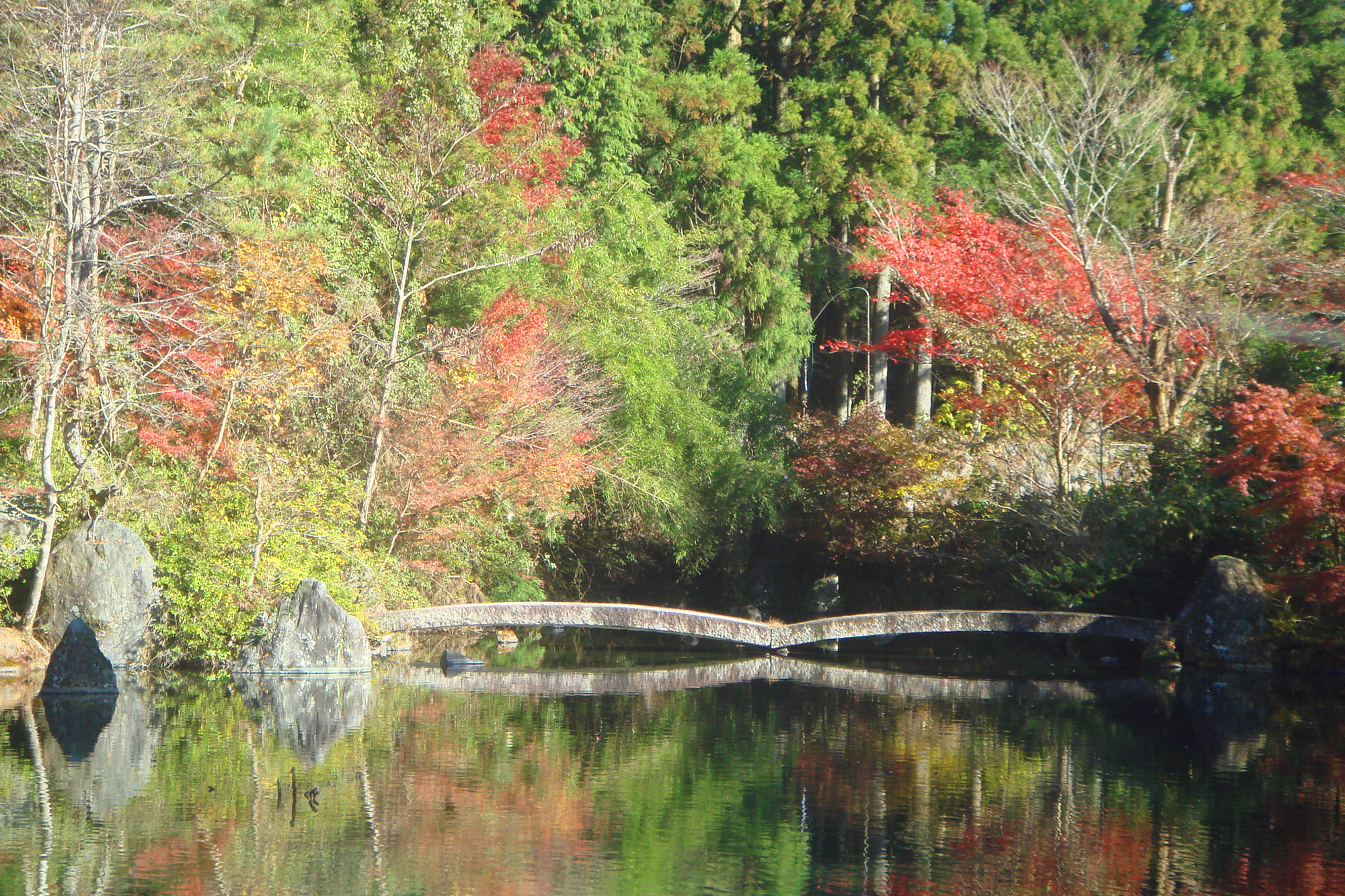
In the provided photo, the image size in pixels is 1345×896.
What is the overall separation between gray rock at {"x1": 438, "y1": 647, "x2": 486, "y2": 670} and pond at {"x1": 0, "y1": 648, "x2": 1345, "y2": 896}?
156 cm

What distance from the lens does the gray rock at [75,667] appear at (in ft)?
36.1

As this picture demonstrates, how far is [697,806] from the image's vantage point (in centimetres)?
754

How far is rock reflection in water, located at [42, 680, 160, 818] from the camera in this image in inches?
294

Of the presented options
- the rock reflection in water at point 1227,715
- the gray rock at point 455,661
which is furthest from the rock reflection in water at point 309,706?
the rock reflection in water at point 1227,715

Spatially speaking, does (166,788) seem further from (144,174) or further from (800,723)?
(144,174)

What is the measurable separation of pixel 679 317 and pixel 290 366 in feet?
20.8

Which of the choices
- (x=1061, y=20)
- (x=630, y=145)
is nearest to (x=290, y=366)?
(x=630, y=145)

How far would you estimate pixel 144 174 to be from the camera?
43.1ft

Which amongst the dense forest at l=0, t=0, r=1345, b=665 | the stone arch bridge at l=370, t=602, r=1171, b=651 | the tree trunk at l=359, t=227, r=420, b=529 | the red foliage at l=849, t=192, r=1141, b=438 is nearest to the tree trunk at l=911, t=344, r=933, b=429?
the dense forest at l=0, t=0, r=1345, b=665

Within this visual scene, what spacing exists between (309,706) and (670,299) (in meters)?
9.26

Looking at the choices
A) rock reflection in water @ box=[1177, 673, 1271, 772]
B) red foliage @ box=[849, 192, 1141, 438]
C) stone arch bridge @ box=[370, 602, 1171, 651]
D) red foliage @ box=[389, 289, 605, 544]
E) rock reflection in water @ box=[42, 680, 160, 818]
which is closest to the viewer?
rock reflection in water @ box=[42, 680, 160, 818]

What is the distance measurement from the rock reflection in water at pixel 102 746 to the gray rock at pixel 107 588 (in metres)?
0.90

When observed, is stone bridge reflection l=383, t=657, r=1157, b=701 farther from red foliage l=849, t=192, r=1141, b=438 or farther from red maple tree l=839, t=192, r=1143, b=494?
red foliage l=849, t=192, r=1141, b=438

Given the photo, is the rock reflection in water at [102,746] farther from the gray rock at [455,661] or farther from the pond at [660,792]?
the gray rock at [455,661]
